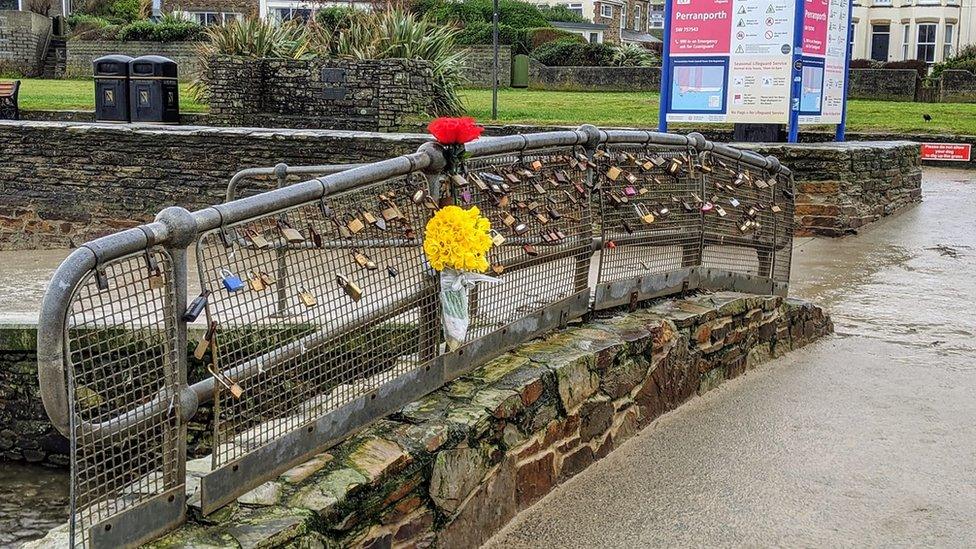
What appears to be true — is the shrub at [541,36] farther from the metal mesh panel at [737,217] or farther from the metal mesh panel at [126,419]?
the metal mesh panel at [126,419]

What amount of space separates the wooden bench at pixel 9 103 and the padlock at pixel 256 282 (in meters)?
16.0

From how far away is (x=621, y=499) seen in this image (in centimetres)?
520

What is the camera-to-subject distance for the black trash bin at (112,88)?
16500mm

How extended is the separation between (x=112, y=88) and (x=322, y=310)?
45.0ft

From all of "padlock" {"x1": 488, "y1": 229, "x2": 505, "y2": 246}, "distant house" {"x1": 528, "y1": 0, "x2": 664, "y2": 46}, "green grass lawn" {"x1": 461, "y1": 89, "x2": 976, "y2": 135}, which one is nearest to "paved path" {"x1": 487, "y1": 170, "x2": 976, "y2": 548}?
"padlock" {"x1": 488, "y1": 229, "x2": 505, "y2": 246}

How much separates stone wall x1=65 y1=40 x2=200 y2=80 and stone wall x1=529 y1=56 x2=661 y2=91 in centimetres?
928

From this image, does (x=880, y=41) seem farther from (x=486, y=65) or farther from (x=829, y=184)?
(x=829, y=184)

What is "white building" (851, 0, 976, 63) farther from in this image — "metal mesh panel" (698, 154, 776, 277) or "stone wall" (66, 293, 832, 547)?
"stone wall" (66, 293, 832, 547)

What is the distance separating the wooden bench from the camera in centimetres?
1780

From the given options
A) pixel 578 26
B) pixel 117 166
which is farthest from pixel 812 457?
pixel 578 26

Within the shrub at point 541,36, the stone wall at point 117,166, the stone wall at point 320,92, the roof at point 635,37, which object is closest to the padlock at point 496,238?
the stone wall at point 117,166

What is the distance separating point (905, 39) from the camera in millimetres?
46000

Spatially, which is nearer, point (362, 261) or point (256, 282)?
point (256, 282)

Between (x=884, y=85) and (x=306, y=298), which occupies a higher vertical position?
(x=884, y=85)
